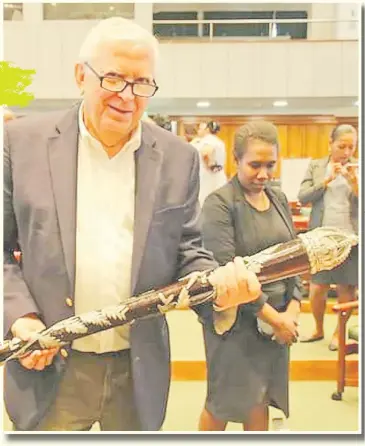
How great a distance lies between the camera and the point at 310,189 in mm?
1366

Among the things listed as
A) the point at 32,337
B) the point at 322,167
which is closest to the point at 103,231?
the point at 32,337

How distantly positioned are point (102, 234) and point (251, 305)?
1.22ft

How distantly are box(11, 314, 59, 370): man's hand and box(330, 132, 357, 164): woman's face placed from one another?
774 mm

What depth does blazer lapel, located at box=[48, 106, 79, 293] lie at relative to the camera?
1.32m

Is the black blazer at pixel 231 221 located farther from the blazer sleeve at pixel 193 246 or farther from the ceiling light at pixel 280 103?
the ceiling light at pixel 280 103

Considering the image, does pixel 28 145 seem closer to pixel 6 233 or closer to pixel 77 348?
pixel 6 233

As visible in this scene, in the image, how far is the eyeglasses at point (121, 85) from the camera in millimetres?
1308

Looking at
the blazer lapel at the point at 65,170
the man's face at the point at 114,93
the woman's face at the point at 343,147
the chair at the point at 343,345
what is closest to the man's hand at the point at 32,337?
the blazer lapel at the point at 65,170

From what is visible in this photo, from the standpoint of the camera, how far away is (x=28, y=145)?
133 centimetres

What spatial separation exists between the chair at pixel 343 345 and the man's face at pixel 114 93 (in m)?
0.64

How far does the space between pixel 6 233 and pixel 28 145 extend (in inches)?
8.1

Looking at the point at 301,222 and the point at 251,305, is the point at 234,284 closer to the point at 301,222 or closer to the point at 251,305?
the point at 251,305
